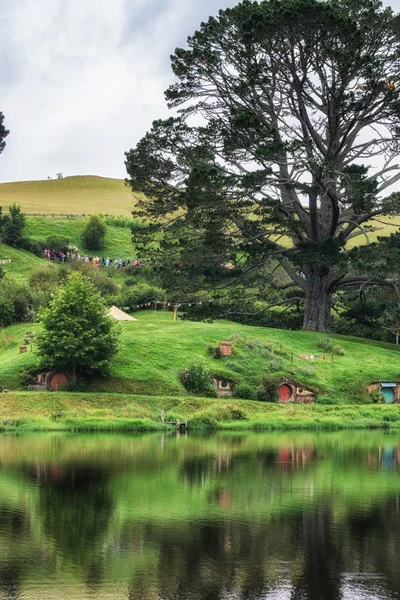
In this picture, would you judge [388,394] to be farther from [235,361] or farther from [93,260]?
[93,260]

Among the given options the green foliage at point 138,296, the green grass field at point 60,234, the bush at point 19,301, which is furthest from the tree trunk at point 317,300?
the green grass field at point 60,234

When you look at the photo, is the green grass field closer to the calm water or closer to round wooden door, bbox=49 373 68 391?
round wooden door, bbox=49 373 68 391

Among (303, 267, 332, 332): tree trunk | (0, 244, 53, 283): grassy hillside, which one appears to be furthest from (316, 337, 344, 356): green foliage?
(0, 244, 53, 283): grassy hillside

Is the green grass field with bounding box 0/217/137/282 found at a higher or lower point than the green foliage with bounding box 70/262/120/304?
higher

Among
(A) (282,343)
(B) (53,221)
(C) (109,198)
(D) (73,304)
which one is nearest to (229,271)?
(A) (282,343)

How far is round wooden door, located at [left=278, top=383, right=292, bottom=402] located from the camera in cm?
6481

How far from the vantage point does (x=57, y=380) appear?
2450 inches

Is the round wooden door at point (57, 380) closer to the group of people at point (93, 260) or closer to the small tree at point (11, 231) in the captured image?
the group of people at point (93, 260)

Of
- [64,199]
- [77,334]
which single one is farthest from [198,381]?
[64,199]

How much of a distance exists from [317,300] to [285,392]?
1441 centimetres

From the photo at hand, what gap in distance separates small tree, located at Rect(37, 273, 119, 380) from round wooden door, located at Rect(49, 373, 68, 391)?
645 millimetres

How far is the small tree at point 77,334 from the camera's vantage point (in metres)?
60.8

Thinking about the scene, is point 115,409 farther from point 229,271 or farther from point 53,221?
point 53,221

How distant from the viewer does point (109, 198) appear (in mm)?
191000
